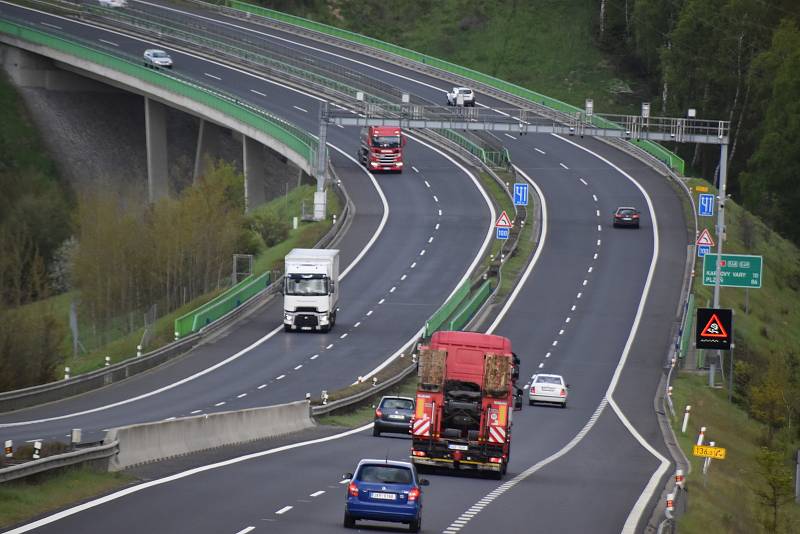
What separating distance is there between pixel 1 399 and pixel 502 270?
35250 millimetres

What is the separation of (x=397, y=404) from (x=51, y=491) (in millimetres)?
18458

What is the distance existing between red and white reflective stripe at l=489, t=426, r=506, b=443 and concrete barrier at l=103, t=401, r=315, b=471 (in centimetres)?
683

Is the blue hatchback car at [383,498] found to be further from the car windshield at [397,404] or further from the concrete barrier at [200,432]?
the car windshield at [397,404]

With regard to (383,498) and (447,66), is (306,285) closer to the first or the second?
(383,498)

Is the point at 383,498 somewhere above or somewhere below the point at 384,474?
below

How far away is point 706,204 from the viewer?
79438 millimetres

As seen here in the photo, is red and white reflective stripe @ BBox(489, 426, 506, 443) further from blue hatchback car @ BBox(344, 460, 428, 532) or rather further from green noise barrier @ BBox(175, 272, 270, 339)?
green noise barrier @ BBox(175, 272, 270, 339)

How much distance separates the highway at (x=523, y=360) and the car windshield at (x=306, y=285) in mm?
2009

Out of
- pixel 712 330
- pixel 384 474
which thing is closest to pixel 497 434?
pixel 384 474

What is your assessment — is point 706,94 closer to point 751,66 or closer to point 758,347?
point 751,66

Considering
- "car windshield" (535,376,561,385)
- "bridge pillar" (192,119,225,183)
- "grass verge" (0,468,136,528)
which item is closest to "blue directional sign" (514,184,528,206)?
"bridge pillar" (192,119,225,183)

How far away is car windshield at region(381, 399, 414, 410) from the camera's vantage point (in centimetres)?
4122

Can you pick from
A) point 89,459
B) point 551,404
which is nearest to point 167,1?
point 551,404

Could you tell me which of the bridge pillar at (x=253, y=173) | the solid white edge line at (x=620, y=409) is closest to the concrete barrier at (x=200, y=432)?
the solid white edge line at (x=620, y=409)
